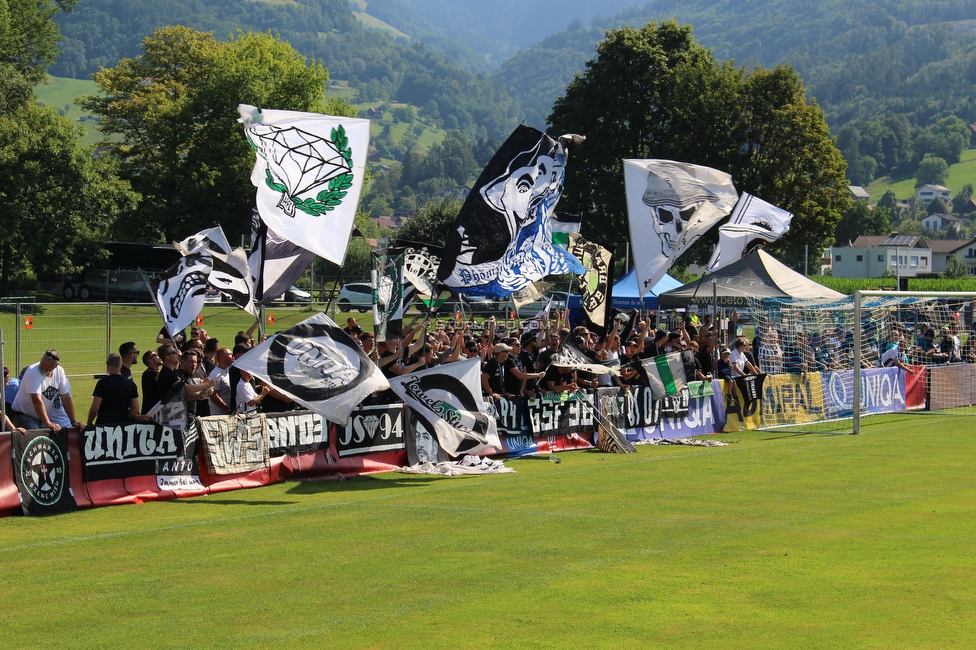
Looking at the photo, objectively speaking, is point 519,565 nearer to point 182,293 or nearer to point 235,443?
point 235,443

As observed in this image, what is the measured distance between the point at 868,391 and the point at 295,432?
15.1 metres

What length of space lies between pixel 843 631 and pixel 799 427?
15.4 metres

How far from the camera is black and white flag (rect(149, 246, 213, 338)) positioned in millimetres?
18250

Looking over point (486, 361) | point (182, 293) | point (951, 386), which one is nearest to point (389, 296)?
point (486, 361)

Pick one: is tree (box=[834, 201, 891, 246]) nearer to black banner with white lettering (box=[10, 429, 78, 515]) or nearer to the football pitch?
the football pitch

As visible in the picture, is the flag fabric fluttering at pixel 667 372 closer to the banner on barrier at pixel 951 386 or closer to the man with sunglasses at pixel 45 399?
the banner on barrier at pixel 951 386

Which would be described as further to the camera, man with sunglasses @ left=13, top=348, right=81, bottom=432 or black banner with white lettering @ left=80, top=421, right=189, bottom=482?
black banner with white lettering @ left=80, top=421, right=189, bottom=482

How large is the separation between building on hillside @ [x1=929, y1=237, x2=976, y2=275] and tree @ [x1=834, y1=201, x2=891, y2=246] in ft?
38.3

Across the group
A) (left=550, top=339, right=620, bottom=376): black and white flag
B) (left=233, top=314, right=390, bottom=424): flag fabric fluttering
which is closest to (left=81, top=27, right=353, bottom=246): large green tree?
(left=550, top=339, right=620, bottom=376): black and white flag

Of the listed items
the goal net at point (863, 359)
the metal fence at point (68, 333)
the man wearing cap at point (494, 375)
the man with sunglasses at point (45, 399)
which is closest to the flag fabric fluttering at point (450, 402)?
the man wearing cap at point (494, 375)

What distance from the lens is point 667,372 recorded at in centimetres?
2020

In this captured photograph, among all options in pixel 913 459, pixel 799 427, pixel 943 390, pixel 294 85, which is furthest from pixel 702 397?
Answer: pixel 294 85

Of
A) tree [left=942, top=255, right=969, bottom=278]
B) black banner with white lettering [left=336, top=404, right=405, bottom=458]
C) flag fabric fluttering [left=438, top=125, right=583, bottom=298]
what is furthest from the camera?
tree [left=942, top=255, right=969, bottom=278]

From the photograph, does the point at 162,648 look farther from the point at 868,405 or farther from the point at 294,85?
the point at 294,85
